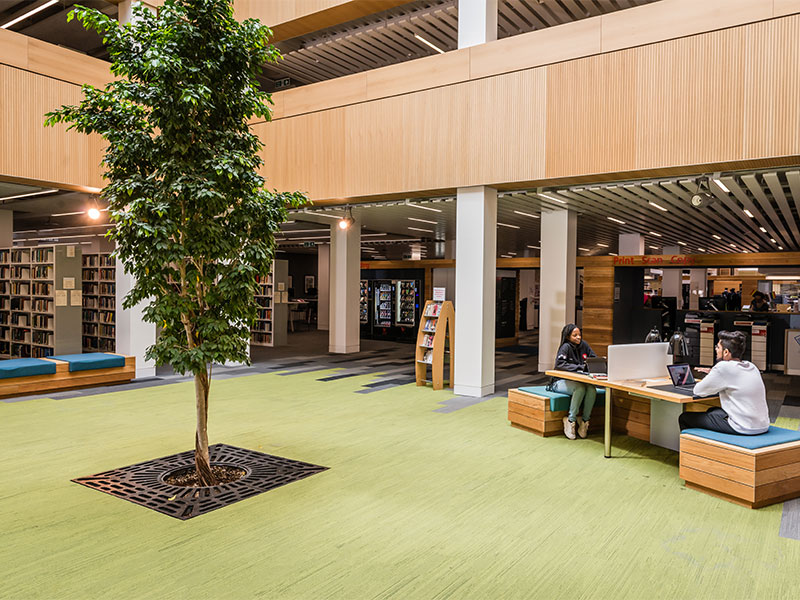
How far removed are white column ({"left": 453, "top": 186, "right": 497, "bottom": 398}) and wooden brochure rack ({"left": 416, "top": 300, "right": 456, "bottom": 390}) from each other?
1.57 feet

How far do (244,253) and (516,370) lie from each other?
8473mm

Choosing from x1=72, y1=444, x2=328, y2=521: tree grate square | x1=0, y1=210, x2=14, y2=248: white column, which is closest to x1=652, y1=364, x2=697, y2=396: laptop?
x1=72, y1=444, x2=328, y2=521: tree grate square

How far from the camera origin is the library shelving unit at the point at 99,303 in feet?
42.6

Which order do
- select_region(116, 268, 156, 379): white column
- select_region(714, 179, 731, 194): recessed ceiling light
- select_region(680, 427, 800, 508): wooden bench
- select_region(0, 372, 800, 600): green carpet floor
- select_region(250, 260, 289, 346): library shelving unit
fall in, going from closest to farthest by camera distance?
1. select_region(0, 372, 800, 600): green carpet floor
2. select_region(680, 427, 800, 508): wooden bench
3. select_region(714, 179, 731, 194): recessed ceiling light
4. select_region(116, 268, 156, 379): white column
5. select_region(250, 260, 289, 346): library shelving unit

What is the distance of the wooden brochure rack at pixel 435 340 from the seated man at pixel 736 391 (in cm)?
506

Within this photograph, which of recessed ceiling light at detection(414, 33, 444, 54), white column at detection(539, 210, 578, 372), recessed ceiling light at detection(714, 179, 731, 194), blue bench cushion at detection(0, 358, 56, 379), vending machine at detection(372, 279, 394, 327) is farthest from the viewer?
vending machine at detection(372, 279, 394, 327)

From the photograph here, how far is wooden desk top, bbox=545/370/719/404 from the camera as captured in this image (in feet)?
16.8

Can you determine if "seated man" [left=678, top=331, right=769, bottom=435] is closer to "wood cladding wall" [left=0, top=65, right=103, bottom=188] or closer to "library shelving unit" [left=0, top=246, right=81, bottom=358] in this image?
"wood cladding wall" [left=0, top=65, right=103, bottom=188]

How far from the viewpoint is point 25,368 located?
8797 millimetres

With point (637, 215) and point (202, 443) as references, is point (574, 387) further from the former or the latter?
point (637, 215)

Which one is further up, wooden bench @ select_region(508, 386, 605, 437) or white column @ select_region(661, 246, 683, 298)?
white column @ select_region(661, 246, 683, 298)

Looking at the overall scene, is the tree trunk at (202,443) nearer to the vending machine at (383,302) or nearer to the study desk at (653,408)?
the study desk at (653,408)

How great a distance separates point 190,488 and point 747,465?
14.5 ft

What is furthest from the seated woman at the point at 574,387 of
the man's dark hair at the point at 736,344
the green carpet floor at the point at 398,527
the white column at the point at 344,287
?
the white column at the point at 344,287
